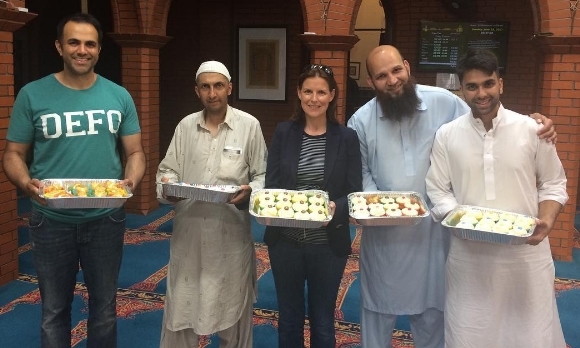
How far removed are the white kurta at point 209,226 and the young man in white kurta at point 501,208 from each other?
101cm

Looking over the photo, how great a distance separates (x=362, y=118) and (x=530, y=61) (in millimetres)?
6443

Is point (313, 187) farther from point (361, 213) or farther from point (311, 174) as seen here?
point (361, 213)

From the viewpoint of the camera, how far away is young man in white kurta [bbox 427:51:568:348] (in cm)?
254

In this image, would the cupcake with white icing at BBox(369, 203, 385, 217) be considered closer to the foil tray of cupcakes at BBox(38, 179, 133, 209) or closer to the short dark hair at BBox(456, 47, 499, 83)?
the short dark hair at BBox(456, 47, 499, 83)

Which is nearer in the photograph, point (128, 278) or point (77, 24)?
point (77, 24)

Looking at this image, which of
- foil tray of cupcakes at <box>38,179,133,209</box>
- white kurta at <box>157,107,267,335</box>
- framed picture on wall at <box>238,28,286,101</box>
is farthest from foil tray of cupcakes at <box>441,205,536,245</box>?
framed picture on wall at <box>238,28,286,101</box>

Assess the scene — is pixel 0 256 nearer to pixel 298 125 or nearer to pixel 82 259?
pixel 82 259

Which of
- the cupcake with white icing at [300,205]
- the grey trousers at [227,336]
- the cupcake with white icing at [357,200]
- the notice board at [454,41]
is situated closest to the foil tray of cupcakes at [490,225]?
the cupcake with white icing at [357,200]

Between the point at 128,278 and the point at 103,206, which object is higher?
the point at 103,206

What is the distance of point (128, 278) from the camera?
5.07m

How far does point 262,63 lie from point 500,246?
7466 mm

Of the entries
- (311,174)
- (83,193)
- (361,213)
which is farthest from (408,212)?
(83,193)

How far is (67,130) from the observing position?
102 inches

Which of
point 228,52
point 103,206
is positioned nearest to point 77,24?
point 103,206
